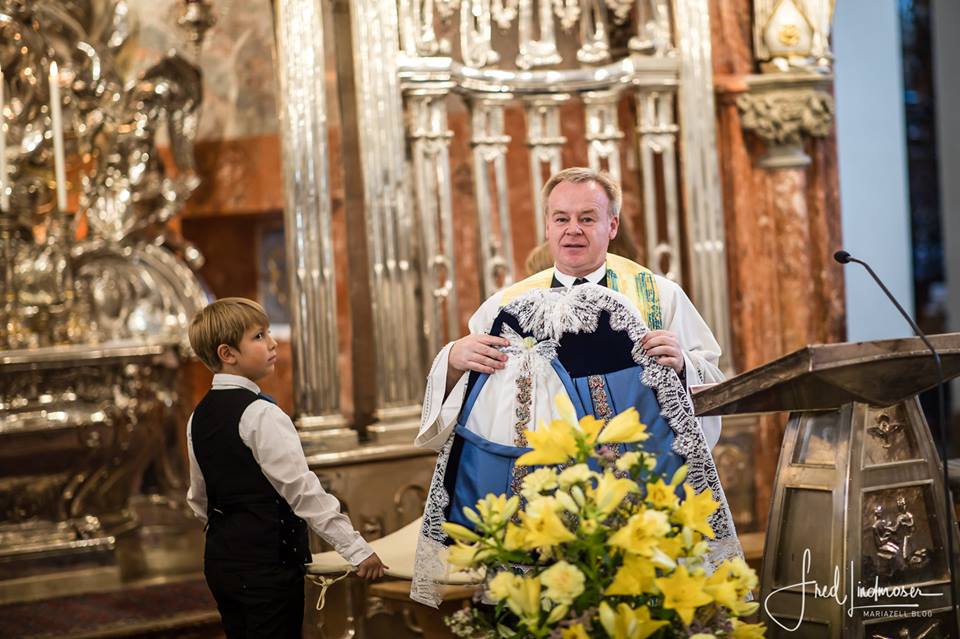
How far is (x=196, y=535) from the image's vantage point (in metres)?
5.96

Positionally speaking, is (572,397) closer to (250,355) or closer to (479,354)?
(479,354)

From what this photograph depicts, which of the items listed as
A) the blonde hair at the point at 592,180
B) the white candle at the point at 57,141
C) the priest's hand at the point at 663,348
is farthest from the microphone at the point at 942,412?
the white candle at the point at 57,141

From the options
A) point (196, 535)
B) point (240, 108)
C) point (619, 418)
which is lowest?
point (196, 535)

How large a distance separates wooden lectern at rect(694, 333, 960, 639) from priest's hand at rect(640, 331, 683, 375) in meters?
0.10

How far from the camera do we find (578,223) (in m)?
3.04

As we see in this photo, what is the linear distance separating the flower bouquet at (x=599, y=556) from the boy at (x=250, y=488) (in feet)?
3.05

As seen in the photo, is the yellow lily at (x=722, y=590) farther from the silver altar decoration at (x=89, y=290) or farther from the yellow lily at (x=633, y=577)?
the silver altar decoration at (x=89, y=290)

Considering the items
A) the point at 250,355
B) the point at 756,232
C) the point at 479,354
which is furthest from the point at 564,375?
the point at 756,232

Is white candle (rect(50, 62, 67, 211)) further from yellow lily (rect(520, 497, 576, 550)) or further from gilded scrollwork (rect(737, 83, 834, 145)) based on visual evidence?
yellow lily (rect(520, 497, 576, 550))

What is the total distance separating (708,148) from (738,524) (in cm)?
147

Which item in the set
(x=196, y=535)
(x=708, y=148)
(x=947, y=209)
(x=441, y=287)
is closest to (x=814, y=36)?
(x=708, y=148)

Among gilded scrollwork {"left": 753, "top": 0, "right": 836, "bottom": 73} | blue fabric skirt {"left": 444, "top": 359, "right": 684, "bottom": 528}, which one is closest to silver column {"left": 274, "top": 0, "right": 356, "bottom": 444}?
gilded scrollwork {"left": 753, "top": 0, "right": 836, "bottom": 73}

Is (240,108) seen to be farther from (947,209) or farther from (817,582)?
(947,209)

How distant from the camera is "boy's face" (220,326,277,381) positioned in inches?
127
